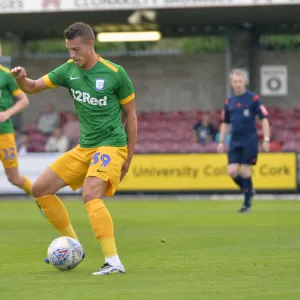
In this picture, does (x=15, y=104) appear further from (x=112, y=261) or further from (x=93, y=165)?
(x=112, y=261)

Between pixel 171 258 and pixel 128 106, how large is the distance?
1.69 meters

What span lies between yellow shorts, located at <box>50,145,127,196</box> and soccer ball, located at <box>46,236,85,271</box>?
557 mm

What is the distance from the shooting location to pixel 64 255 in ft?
28.3

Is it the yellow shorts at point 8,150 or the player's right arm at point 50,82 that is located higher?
the player's right arm at point 50,82

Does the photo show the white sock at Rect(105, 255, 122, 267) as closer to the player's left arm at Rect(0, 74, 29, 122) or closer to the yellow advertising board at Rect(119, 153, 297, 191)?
the player's left arm at Rect(0, 74, 29, 122)

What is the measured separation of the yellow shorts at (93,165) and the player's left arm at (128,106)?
0.10m

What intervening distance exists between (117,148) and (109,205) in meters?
11.4

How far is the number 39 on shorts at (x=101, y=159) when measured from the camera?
866 cm

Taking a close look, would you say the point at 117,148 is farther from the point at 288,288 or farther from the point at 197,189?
the point at 197,189

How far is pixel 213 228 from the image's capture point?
1370cm

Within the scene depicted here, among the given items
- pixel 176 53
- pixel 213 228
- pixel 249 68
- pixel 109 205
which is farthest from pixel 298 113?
pixel 213 228

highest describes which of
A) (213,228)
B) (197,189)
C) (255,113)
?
(255,113)

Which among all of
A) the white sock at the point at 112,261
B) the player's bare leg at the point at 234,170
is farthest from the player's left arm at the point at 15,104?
the white sock at the point at 112,261

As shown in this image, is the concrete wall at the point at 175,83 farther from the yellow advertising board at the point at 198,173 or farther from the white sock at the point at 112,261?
the white sock at the point at 112,261
